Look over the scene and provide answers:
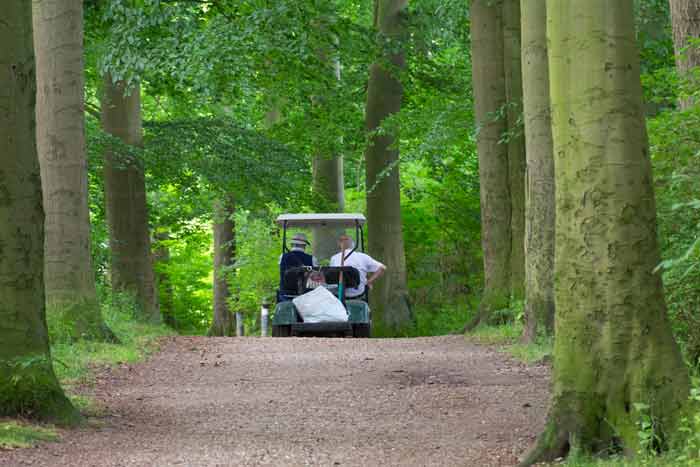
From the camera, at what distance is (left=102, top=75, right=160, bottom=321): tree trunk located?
69.6ft

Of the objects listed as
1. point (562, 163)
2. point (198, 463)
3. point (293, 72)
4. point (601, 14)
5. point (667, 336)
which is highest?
point (293, 72)

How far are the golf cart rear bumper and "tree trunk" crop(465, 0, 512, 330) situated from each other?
2086 mm

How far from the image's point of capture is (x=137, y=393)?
11.0 meters

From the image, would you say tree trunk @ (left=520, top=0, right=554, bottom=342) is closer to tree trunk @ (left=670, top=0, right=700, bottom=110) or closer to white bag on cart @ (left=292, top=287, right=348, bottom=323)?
tree trunk @ (left=670, top=0, right=700, bottom=110)

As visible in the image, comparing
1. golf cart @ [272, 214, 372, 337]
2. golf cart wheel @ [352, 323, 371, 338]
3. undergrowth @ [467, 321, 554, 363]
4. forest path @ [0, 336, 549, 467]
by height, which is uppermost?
golf cart @ [272, 214, 372, 337]

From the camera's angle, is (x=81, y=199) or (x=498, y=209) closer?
(x=81, y=199)

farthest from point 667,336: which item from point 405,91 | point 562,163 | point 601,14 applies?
point 405,91

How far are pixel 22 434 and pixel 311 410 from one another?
258cm

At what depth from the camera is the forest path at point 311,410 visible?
7.79 m

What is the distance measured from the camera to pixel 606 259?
710 centimetres

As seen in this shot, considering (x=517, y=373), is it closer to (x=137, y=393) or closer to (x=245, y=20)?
(x=137, y=393)

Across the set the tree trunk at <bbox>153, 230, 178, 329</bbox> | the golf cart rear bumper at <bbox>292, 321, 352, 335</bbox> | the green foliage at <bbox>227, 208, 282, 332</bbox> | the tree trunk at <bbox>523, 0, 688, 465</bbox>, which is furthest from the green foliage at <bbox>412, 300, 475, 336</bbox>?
the tree trunk at <bbox>523, 0, 688, 465</bbox>

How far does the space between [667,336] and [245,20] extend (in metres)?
13.9

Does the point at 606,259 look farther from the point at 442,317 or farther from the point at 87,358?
the point at 442,317
